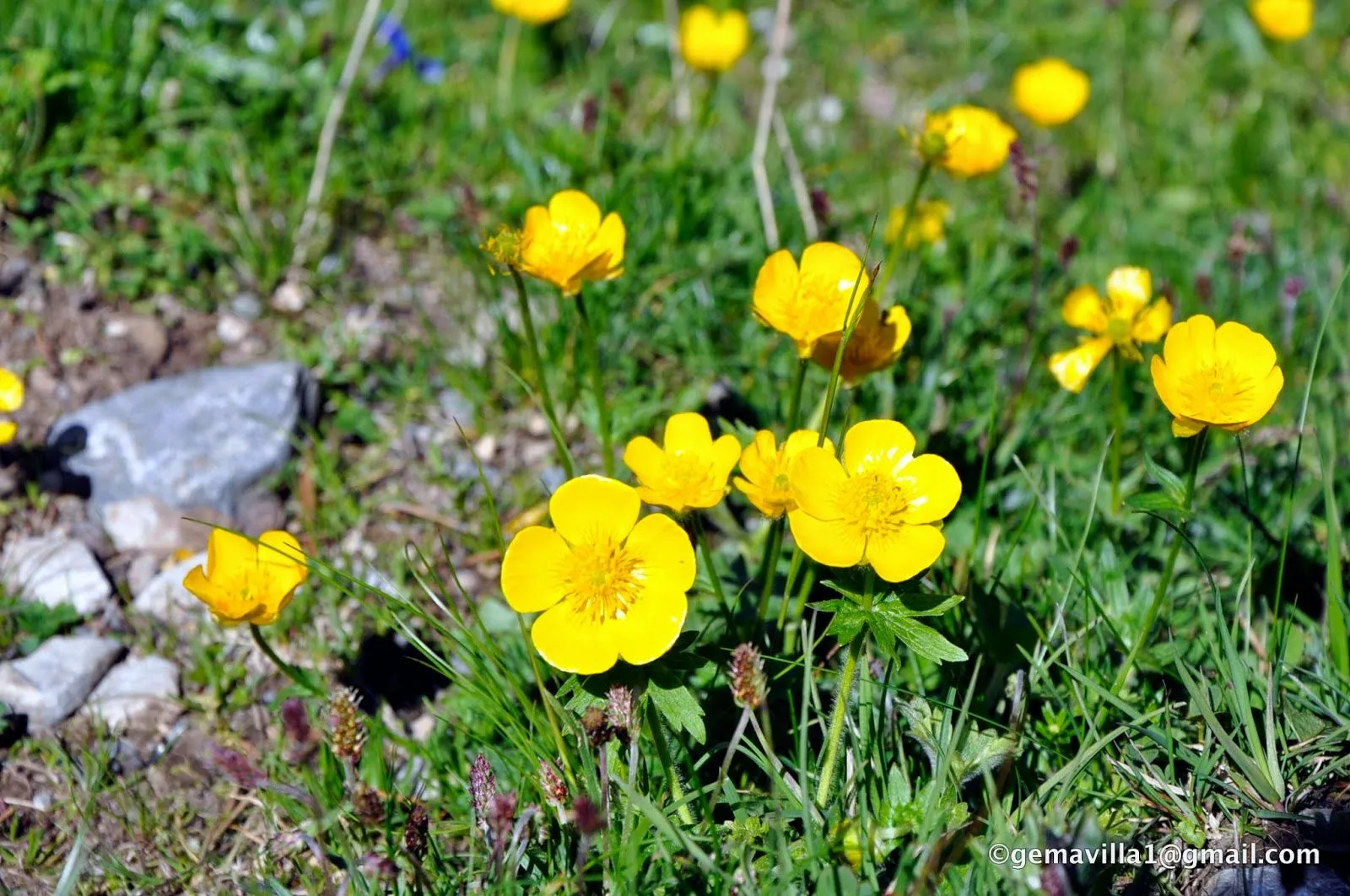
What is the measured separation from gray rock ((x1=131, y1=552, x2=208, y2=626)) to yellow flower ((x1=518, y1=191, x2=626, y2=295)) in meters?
1.19

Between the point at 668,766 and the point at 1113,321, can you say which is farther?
the point at 1113,321

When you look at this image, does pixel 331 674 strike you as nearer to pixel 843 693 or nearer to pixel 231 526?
pixel 231 526

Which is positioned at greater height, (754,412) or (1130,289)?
(1130,289)

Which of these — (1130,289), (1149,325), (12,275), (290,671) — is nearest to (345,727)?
(290,671)

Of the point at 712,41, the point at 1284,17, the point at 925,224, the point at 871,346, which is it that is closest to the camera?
the point at 871,346

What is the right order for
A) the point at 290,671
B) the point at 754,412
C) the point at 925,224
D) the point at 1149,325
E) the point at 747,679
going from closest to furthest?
the point at 747,679
the point at 290,671
the point at 1149,325
the point at 754,412
the point at 925,224

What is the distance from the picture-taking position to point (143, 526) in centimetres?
294

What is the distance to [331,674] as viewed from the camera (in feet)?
8.80

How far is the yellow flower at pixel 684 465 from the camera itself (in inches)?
79.4

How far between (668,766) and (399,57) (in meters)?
2.85

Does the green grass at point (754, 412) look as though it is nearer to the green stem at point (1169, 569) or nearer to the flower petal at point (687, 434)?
the green stem at point (1169, 569)

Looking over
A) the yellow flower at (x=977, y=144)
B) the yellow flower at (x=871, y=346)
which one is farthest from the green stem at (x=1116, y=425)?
the yellow flower at (x=977, y=144)

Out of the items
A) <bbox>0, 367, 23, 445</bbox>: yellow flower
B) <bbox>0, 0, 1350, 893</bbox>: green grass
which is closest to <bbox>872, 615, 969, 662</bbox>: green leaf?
<bbox>0, 0, 1350, 893</bbox>: green grass

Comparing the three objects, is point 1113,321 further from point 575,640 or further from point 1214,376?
point 575,640
